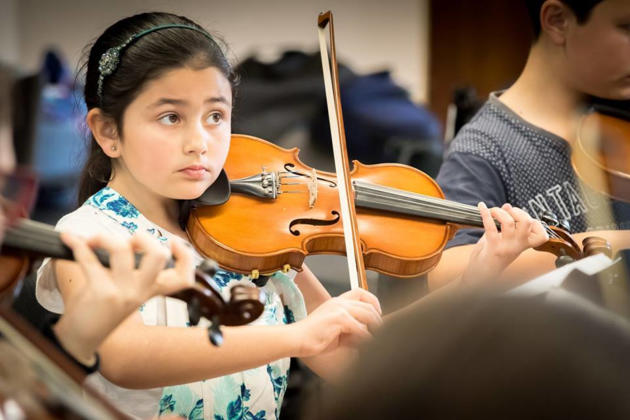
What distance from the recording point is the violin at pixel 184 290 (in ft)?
2.18

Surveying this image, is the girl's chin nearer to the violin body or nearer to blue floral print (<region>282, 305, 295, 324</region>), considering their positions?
the violin body

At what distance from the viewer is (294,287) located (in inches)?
42.9

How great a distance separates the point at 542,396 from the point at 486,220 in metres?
0.75

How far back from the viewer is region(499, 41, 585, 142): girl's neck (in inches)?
51.9

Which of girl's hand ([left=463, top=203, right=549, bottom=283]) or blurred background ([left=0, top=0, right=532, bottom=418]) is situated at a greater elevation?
girl's hand ([left=463, top=203, right=549, bottom=283])

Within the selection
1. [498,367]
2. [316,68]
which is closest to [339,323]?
[498,367]

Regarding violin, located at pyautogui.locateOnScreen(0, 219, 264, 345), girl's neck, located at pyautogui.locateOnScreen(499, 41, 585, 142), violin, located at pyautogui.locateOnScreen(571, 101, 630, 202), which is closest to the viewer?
violin, located at pyautogui.locateOnScreen(0, 219, 264, 345)

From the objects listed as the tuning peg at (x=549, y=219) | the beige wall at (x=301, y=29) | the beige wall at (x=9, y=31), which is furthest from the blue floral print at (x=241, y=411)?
the beige wall at (x=9, y=31)

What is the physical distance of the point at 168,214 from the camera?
101cm

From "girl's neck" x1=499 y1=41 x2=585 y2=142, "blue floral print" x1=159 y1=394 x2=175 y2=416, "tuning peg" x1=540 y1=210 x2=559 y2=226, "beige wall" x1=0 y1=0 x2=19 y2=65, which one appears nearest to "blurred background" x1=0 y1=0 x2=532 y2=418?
"beige wall" x1=0 y1=0 x2=19 y2=65

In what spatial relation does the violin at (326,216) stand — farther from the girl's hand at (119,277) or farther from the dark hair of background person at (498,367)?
the dark hair of background person at (498,367)

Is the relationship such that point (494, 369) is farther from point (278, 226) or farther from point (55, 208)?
point (55, 208)

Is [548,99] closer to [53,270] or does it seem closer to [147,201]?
[147,201]

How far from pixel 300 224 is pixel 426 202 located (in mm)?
198
